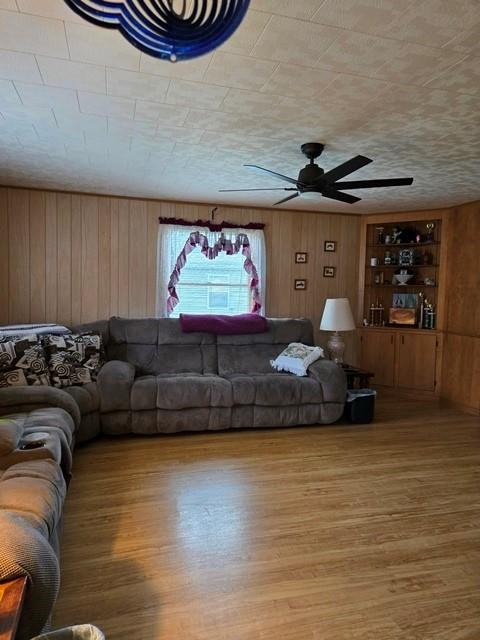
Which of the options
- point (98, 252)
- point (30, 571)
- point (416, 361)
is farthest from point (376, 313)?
point (30, 571)

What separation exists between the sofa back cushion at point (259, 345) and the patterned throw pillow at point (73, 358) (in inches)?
50.9

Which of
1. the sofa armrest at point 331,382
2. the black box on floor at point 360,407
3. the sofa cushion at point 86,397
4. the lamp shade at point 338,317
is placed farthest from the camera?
the lamp shade at point 338,317

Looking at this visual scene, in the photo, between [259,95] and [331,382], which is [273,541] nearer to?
[331,382]

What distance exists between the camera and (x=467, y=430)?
4203 mm

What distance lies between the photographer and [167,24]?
1224 millimetres

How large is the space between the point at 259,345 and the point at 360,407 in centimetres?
127

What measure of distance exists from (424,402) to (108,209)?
4399 millimetres

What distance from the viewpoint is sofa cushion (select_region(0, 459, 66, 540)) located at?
169 cm

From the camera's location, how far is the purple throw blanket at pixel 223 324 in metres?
4.73

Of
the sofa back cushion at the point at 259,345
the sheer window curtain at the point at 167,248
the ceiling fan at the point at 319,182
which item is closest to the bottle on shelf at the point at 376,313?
the sofa back cushion at the point at 259,345

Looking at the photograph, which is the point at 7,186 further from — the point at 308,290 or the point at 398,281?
the point at 398,281

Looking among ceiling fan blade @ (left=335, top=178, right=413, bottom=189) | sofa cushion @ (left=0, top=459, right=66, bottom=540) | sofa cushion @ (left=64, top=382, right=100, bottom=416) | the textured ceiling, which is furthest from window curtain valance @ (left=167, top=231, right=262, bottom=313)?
sofa cushion @ (left=0, top=459, right=66, bottom=540)

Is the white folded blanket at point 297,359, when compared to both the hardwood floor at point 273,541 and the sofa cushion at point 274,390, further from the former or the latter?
the hardwood floor at point 273,541

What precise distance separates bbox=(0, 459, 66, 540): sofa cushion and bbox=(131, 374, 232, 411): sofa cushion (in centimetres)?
158
